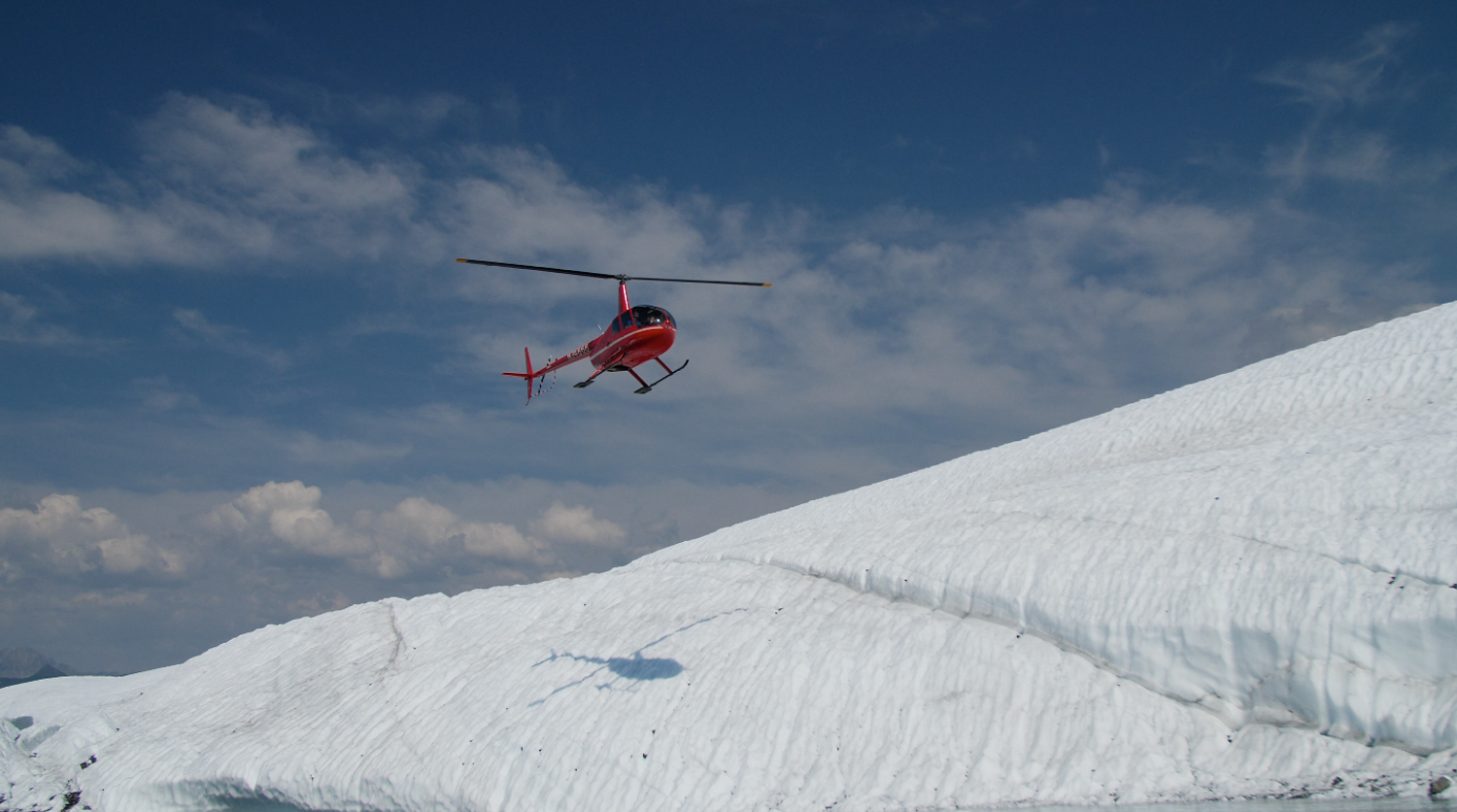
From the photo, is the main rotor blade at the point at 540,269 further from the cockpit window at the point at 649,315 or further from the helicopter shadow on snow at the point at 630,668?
the helicopter shadow on snow at the point at 630,668

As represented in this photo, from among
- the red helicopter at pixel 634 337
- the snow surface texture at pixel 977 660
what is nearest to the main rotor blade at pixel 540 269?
the red helicopter at pixel 634 337

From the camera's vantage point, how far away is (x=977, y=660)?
715 inches

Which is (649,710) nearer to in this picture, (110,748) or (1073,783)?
(1073,783)

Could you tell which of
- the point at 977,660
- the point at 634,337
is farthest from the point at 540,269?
the point at 977,660

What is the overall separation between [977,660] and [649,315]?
18057 millimetres

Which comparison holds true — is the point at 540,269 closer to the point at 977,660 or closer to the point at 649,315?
the point at 649,315

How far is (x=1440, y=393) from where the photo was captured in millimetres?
22234

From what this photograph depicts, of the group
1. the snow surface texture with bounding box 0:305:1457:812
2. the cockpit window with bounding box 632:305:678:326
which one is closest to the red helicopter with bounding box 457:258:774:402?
the cockpit window with bounding box 632:305:678:326

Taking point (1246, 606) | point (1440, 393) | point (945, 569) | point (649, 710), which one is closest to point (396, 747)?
point (649, 710)

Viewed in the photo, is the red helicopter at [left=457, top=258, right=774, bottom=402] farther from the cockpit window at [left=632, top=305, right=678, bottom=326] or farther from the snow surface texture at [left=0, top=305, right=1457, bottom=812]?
the snow surface texture at [left=0, top=305, right=1457, bottom=812]

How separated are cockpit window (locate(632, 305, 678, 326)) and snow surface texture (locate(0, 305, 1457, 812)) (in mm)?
9364

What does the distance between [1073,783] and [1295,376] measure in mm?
19943

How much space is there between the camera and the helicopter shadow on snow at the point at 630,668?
21469mm

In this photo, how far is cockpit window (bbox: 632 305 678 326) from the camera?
30.5 m
